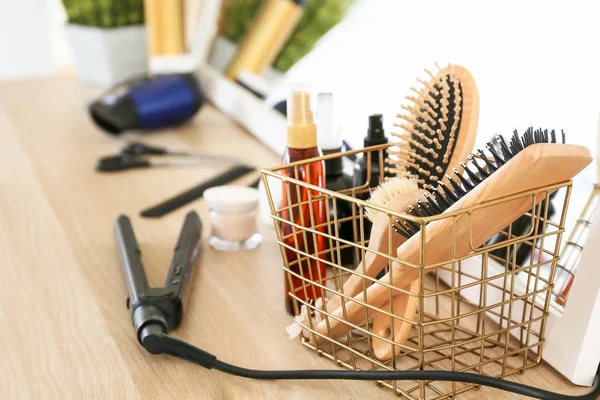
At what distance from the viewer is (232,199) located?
2.35 feet

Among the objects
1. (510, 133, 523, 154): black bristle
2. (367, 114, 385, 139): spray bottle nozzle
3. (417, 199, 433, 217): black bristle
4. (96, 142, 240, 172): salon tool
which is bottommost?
(96, 142, 240, 172): salon tool

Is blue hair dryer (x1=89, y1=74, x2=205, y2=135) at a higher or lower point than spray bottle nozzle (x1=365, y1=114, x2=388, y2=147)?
lower

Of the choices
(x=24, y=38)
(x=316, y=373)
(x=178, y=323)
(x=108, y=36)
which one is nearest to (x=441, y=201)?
(x=316, y=373)

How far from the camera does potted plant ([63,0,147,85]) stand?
1.35m

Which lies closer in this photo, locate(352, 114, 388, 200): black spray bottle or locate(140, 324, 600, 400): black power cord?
locate(140, 324, 600, 400): black power cord

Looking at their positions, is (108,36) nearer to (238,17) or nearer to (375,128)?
(238,17)

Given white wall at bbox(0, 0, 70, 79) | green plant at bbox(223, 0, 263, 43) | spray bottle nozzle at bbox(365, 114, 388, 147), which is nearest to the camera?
spray bottle nozzle at bbox(365, 114, 388, 147)

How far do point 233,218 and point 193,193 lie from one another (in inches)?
7.2

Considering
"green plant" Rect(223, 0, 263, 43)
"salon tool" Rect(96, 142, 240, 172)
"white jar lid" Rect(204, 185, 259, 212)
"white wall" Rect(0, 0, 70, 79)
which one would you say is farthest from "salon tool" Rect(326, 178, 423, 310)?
"white wall" Rect(0, 0, 70, 79)

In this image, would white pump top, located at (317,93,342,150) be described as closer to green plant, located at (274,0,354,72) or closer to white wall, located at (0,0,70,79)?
green plant, located at (274,0,354,72)

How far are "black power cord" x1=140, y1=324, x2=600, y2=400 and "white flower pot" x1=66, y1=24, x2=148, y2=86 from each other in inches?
37.7

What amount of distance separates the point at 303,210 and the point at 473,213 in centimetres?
19

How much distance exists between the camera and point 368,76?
91 cm

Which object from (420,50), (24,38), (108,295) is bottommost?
(108,295)
